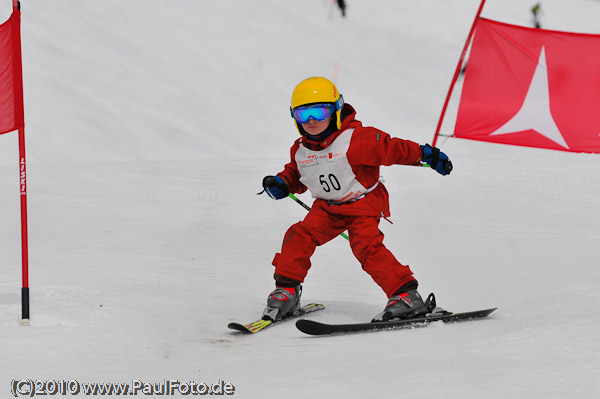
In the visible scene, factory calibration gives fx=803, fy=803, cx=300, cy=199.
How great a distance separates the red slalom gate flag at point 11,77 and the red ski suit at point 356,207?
1480mm

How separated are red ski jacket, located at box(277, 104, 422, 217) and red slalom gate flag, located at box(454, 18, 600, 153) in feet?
9.73

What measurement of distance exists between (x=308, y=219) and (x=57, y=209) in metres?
3.91

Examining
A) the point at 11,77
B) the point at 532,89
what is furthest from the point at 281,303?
the point at 532,89

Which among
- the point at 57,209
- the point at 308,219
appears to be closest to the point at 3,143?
the point at 57,209

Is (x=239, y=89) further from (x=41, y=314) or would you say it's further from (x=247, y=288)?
(x=41, y=314)

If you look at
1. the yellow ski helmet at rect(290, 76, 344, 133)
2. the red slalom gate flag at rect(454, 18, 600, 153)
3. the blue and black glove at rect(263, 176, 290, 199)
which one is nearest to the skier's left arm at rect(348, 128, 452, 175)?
the yellow ski helmet at rect(290, 76, 344, 133)

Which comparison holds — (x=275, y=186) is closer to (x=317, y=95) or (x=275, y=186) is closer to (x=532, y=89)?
(x=317, y=95)

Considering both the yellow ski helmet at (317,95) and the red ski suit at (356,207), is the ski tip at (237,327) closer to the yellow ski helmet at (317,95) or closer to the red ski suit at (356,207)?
the red ski suit at (356,207)

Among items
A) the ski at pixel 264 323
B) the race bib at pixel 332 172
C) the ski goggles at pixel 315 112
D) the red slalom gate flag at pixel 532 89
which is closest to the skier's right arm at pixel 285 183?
the race bib at pixel 332 172

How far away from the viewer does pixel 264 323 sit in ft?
13.4

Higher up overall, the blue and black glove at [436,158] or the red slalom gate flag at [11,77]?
the red slalom gate flag at [11,77]

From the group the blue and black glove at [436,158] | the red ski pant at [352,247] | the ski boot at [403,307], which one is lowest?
the ski boot at [403,307]

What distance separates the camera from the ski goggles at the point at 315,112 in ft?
13.8

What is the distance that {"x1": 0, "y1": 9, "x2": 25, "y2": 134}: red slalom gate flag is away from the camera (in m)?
3.97
